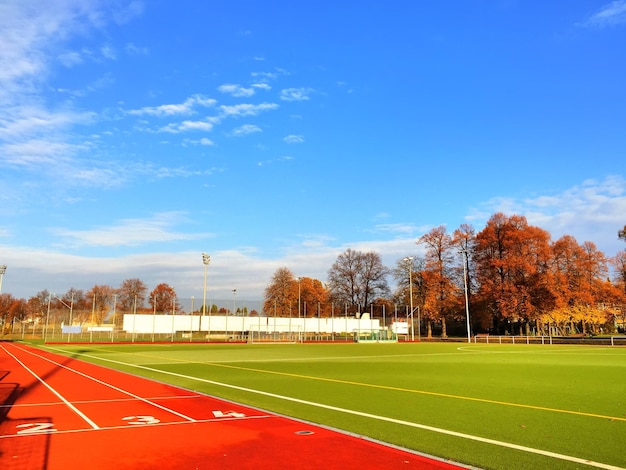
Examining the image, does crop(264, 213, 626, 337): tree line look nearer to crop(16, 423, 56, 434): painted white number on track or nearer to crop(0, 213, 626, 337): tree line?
crop(0, 213, 626, 337): tree line

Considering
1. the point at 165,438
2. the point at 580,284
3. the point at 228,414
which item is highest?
the point at 580,284

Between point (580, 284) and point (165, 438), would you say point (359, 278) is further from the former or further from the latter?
point (165, 438)

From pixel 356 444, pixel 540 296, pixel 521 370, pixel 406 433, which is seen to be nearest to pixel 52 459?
pixel 356 444

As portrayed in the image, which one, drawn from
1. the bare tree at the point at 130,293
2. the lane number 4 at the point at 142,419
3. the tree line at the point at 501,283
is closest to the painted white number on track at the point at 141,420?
the lane number 4 at the point at 142,419

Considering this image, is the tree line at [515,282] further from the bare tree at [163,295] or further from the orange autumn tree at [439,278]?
the bare tree at [163,295]

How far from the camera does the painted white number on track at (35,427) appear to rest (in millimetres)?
9352

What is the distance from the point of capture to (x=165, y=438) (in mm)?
8711

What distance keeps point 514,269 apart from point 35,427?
216 feet

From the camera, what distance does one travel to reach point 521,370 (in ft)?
71.1

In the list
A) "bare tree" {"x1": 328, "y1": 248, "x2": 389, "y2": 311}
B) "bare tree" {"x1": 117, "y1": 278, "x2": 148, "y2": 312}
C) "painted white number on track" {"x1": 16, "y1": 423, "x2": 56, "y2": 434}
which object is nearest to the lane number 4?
"painted white number on track" {"x1": 16, "y1": 423, "x2": 56, "y2": 434}

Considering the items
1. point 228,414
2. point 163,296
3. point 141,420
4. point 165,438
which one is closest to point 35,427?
point 141,420

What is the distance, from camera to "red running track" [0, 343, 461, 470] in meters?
7.10

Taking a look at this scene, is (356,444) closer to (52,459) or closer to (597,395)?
(52,459)

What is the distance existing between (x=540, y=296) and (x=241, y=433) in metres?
63.5
